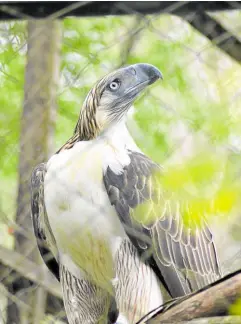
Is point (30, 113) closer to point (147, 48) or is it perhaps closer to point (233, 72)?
point (147, 48)

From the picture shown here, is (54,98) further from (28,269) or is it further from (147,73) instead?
(28,269)

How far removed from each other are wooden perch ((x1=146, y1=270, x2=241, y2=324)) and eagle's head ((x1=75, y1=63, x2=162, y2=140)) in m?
0.86

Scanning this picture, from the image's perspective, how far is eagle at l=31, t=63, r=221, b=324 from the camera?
2.38 metres

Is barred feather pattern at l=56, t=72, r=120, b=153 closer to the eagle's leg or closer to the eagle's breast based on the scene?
the eagle's breast

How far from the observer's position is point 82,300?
8.43 feet

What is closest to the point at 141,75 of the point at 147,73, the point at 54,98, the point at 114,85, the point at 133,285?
the point at 147,73

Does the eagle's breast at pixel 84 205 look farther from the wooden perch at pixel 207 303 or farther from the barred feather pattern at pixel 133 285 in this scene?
the wooden perch at pixel 207 303

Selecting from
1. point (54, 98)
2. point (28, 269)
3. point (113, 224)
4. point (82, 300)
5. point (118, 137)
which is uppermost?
point (54, 98)

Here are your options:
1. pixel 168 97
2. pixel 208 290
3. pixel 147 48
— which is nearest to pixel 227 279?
pixel 208 290

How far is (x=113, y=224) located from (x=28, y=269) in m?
0.43

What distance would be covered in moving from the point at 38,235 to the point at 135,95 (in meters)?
0.55

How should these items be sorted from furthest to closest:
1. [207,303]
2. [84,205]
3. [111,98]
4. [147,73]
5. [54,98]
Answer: [54,98] → [111,98] → [147,73] → [84,205] → [207,303]

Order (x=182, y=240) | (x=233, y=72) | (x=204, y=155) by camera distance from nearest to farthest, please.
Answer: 1. (x=204, y=155)
2. (x=233, y=72)
3. (x=182, y=240)

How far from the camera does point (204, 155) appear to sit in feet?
3.61
